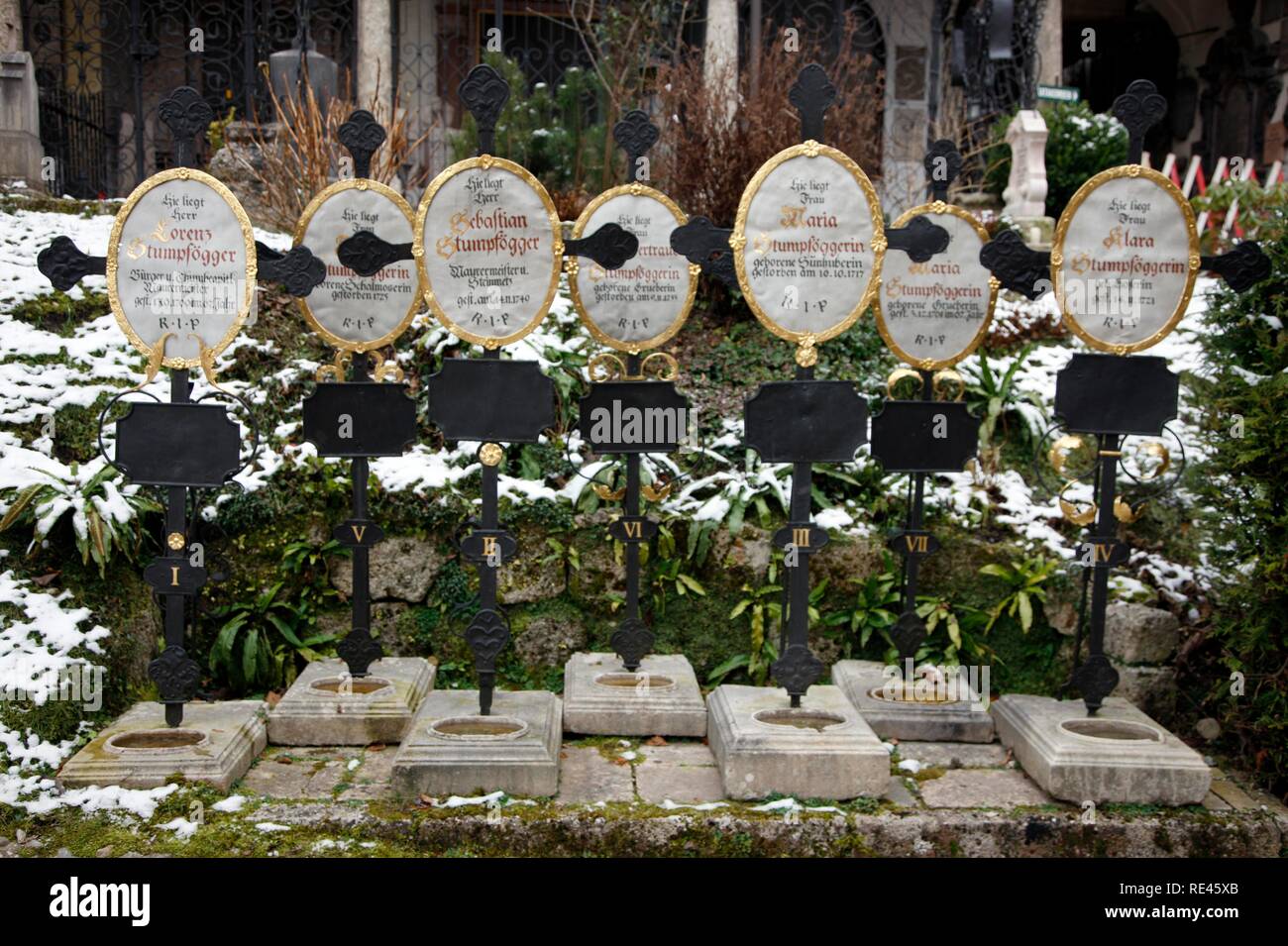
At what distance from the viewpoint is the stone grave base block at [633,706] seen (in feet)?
16.0

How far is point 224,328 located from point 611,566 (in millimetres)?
2248

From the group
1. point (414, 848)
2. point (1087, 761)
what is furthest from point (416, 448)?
point (1087, 761)

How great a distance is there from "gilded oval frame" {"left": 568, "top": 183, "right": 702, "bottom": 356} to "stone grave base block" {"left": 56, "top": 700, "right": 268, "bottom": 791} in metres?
2.29

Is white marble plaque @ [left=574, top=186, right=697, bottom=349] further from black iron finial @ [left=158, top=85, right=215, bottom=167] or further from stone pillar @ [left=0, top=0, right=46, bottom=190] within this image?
stone pillar @ [left=0, top=0, right=46, bottom=190]

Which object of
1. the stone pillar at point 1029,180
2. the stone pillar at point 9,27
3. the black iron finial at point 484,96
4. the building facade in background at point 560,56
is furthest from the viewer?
the building facade in background at point 560,56

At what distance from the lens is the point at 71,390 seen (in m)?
5.75

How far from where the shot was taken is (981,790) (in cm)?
439

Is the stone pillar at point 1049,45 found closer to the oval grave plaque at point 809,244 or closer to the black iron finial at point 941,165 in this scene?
the black iron finial at point 941,165

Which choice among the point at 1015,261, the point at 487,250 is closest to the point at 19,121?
the point at 487,250

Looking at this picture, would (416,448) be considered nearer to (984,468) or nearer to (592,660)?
(592,660)

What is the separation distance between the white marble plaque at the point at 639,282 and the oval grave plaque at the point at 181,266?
148 centimetres

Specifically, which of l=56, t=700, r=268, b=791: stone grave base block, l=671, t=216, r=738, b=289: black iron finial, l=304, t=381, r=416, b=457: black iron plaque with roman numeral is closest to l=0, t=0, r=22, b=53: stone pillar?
l=304, t=381, r=416, b=457: black iron plaque with roman numeral

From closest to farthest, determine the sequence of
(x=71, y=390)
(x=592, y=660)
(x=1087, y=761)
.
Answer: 1. (x=1087, y=761)
2. (x=592, y=660)
3. (x=71, y=390)

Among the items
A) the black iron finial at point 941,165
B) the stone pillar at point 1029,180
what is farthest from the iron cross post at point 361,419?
the stone pillar at point 1029,180
